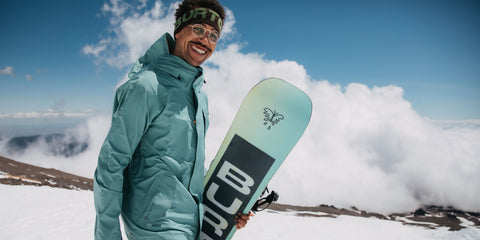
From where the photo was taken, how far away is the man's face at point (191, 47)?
190 cm

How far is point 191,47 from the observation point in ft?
6.23

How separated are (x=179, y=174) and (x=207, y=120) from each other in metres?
0.50

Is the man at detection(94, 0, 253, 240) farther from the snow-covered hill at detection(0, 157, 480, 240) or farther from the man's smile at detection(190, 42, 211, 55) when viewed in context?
the snow-covered hill at detection(0, 157, 480, 240)

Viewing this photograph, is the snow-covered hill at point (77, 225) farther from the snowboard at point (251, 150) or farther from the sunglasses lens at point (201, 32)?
the sunglasses lens at point (201, 32)

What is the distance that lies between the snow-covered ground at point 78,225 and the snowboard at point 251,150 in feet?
17.6

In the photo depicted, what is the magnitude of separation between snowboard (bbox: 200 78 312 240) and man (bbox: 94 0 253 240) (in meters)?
0.68

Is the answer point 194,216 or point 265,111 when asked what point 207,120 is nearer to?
point 194,216

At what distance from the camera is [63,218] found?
7.14 m

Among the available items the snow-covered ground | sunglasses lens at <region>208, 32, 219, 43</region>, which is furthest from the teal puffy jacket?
the snow-covered ground

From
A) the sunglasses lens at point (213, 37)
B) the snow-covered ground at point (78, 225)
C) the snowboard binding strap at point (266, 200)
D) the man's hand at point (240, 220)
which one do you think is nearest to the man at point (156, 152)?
the sunglasses lens at point (213, 37)

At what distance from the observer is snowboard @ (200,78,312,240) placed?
243 cm

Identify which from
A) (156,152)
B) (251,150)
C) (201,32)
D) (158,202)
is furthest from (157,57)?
(251,150)

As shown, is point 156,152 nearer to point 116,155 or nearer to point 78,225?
point 116,155

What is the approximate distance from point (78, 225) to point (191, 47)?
283 inches
